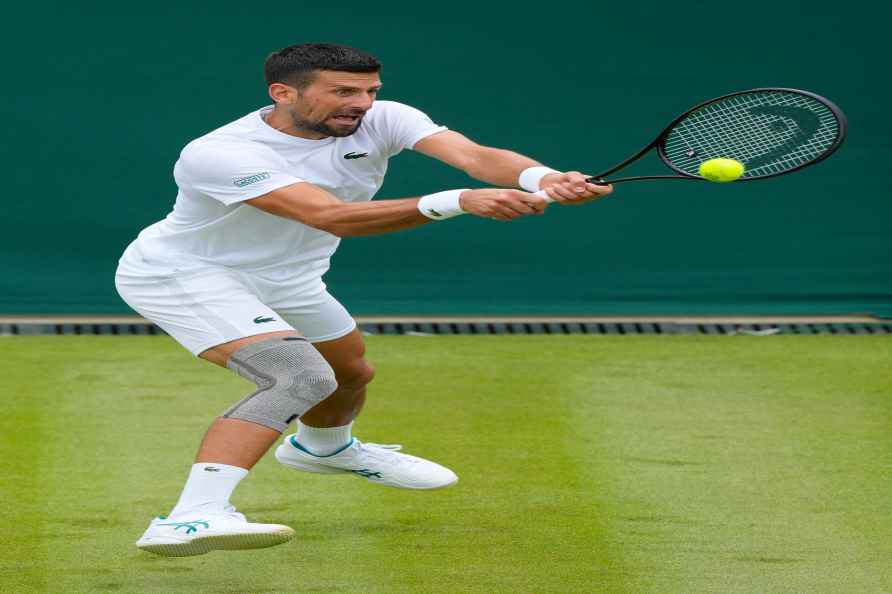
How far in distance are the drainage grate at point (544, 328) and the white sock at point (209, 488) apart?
12.2ft

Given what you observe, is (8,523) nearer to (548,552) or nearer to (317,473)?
(317,473)

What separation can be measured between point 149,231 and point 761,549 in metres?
1.77

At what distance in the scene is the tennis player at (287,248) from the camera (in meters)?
Result: 3.91

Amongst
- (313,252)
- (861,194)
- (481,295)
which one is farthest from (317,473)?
(861,194)

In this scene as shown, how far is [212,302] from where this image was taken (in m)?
4.21

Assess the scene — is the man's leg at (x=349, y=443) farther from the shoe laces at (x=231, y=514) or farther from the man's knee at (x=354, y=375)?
the shoe laces at (x=231, y=514)

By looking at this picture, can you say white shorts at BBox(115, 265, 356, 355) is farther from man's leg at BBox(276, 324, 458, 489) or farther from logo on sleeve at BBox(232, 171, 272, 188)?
logo on sleeve at BBox(232, 171, 272, 188)

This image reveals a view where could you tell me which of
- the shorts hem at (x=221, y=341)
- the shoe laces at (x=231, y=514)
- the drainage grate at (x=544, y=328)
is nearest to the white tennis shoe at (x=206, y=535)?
the shoe laces at (x=231, y=514)

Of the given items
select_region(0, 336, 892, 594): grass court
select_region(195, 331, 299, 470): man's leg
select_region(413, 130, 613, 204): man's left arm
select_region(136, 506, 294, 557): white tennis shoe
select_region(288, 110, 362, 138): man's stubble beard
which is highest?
select_region(288, 110, 362, 138): man's stubble beard

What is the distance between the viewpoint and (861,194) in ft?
25.3

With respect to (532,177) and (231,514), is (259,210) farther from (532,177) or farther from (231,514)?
(231,514)

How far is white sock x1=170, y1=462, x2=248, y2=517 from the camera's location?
3.88 m

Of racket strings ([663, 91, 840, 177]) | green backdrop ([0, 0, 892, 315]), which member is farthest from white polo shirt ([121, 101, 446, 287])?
green backdrop ([0, 0, 892, 315])

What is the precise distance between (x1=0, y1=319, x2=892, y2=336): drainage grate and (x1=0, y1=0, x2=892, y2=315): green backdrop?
84 millimetres
